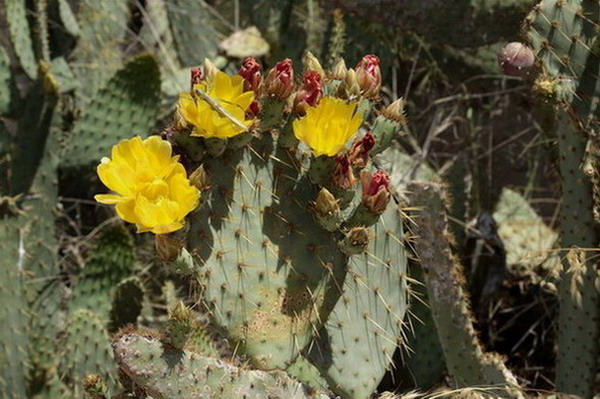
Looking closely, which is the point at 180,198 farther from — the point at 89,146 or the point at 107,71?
the point at 107,71

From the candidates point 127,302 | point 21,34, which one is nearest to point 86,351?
point 127,302

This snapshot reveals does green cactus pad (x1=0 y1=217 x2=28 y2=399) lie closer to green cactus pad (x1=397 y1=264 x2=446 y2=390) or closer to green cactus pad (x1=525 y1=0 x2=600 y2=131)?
green cactus pad (x1=397 y1=264 x2=446 y2=390)

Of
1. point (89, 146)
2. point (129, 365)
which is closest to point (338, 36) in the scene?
point (89, 146)

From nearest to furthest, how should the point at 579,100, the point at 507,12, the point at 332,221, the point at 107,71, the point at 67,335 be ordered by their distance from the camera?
the point at 332,221, the point at 579,100, the point at 67,335, the point at 507,12, the point at 107,71

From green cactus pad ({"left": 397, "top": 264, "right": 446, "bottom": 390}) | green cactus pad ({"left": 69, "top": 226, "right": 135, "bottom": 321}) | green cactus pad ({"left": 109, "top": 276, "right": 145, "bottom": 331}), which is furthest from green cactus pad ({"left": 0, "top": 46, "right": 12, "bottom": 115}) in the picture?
green cactus pad ({"left": 397, "top": 264, "right": 446, "bottom": 390})

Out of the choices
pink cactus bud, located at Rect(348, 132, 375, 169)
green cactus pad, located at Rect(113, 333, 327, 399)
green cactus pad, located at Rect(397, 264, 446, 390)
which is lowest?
green cactus pad, located at Rect(397, 264, 446, 390)

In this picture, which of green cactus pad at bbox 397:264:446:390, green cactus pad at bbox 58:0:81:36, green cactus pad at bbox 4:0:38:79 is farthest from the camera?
green cactus pad at bbox 58:0:81:36

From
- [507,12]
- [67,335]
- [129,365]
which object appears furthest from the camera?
[507,12]
